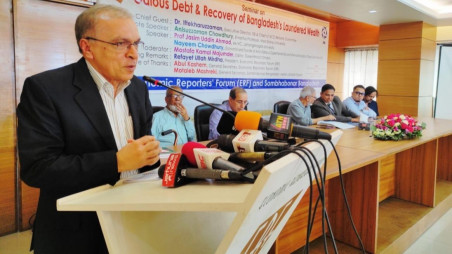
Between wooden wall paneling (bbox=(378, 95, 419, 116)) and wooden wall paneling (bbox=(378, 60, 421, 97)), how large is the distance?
8 cm

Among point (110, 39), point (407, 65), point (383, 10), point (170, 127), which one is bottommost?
point (170, 127)

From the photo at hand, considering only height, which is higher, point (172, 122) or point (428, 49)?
point (428, 49)

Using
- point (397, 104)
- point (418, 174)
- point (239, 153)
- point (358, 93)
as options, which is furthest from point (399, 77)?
point (239, 153)

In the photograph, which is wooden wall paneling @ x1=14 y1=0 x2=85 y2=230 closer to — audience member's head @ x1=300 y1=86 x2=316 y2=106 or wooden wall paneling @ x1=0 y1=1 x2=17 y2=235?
wooden wall paneling @ x1=0 y1=1 x2=17 y2=235

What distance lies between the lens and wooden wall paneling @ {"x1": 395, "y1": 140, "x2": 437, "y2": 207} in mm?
3150

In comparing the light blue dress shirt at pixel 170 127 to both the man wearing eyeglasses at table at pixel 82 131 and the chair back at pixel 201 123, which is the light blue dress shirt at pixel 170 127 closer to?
the chair back at pixel 201 123

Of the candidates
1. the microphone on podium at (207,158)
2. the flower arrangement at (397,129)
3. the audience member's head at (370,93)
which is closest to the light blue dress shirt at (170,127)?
the flower arrangement at (397,129)

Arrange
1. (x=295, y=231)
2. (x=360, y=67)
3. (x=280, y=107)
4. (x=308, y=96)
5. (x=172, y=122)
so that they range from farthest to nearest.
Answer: (x=360, y=67) < (x=280, y=107) < (x=308, y=96) < (x=172, y=122) < (x=295, y=231)

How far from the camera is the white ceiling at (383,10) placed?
5.09 m

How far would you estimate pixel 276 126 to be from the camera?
0.93m

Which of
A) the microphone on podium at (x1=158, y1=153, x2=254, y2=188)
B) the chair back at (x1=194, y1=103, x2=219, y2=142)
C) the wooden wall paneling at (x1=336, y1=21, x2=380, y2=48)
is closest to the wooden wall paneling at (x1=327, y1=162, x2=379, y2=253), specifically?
the chair back at (x1=194, y1=103, x2=219, y2=142)

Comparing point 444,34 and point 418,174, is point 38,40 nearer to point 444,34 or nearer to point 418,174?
point 418,174

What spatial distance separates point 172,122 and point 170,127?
0.06m

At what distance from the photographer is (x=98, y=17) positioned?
976 millimetres
